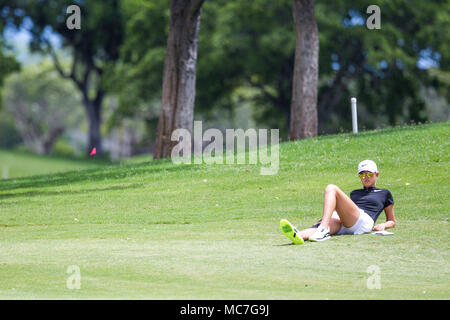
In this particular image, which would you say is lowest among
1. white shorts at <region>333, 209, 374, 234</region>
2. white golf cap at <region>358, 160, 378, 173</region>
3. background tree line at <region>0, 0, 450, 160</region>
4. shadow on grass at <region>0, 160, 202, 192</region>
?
white shorts at <region>333, 209, 374, 234</region>

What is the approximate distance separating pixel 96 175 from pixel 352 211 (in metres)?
12.8

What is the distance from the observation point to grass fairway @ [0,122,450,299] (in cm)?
762

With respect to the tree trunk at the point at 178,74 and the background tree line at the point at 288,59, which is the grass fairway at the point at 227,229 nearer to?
the tree trunk at the point at 178,74

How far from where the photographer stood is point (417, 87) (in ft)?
146

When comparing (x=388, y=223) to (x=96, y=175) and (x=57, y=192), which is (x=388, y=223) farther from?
(x=96, y=175)

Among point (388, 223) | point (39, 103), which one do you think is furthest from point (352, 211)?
point (39, 103)

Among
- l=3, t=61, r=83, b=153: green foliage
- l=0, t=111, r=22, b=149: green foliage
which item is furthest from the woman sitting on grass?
l=0, t=111, r=22, b=149: green foliage

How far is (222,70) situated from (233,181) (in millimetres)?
25367

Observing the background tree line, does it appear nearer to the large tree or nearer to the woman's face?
the large tree

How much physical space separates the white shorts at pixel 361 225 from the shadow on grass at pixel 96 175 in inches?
413

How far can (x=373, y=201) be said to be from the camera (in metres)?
11.0

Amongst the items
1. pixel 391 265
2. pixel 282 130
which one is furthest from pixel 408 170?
pixel 282 130

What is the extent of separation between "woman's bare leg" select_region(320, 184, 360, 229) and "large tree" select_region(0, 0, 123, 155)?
44.2 metres
